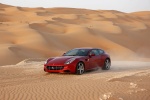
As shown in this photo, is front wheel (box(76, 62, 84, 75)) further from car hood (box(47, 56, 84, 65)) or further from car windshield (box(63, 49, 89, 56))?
car windshield (box(63, 49, 89, 56))

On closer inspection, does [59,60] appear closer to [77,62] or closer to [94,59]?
[77,62]

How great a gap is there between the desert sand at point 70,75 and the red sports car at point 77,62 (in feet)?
1.00

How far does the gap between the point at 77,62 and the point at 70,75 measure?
642 millimetres

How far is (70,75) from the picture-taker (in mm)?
14242

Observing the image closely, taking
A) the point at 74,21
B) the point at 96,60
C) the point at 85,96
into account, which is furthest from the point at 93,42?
the point at 85,96

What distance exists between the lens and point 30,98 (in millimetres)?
8711

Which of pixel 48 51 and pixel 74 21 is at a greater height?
pixel 74 21

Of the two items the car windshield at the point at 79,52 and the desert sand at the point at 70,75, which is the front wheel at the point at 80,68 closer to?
the desert sand at the point at 70,75

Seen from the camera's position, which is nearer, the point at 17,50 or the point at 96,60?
the point at 96,60

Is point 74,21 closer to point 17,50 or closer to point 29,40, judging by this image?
point 29,40

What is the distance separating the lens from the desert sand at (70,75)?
9.37 metres

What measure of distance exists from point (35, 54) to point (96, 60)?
1551 centimetres

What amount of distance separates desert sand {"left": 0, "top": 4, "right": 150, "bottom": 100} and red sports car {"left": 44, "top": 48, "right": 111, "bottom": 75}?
0.30 m

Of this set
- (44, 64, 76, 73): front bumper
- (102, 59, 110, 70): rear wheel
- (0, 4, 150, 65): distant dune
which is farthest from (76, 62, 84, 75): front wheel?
(0, 4, 150, 65): distant dune
